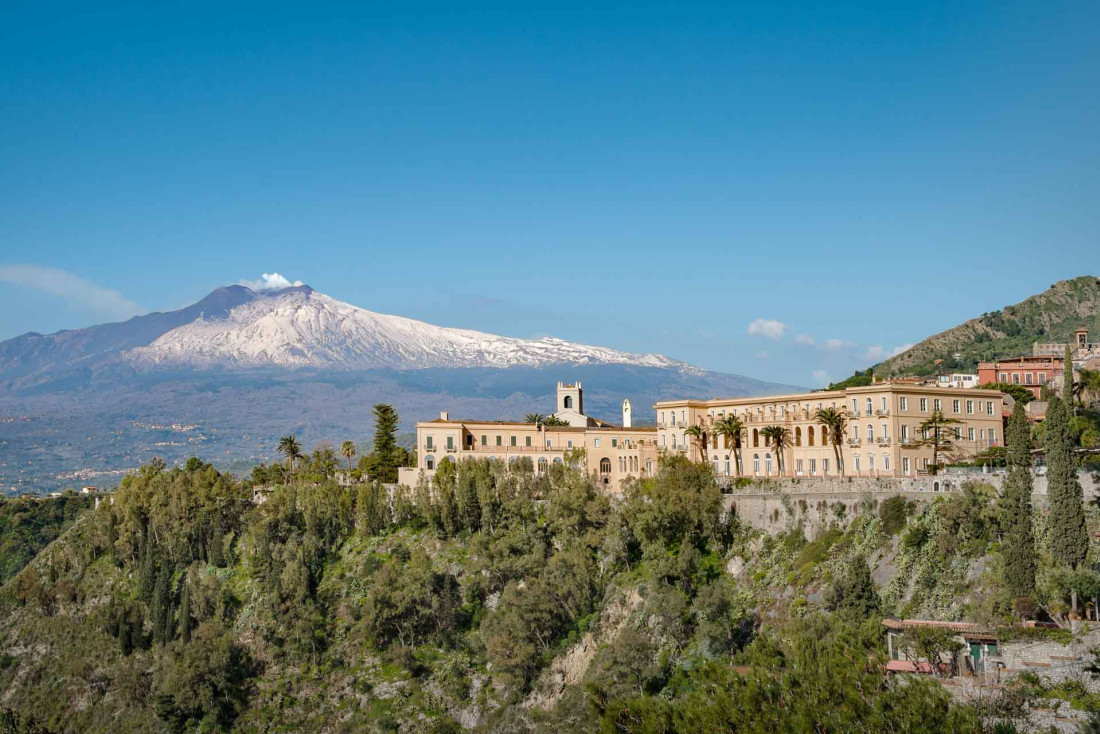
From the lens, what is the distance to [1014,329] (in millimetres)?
120875

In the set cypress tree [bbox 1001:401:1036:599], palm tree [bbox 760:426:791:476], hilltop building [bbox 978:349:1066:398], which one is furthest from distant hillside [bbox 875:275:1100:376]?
cypress tree [bbox 1001:401:1036:599]

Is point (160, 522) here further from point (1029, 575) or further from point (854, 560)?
point (1029, 575)

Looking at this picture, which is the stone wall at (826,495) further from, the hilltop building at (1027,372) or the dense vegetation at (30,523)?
the dense vegetation at (30,523)

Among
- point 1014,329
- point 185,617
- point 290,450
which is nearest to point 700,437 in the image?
point 185,617

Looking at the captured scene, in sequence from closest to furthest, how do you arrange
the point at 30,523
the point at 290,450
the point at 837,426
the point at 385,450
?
the point at 837,426 < the point at 385,450 < the point at 290,450 < the point at 30,523

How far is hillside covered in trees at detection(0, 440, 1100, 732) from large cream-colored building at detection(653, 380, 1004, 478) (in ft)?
20.3

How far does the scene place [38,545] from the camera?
132875 millimetres

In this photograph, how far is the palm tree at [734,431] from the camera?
2992 inches

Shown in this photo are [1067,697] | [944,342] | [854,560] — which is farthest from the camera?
[944,342]

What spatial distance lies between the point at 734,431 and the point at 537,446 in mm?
17169

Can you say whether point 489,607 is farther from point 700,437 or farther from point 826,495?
point 826,495

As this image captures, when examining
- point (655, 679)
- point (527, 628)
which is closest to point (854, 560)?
point (655, 679)

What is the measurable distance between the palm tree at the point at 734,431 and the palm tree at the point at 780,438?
259 centimetres

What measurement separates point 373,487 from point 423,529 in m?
5.44
